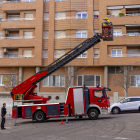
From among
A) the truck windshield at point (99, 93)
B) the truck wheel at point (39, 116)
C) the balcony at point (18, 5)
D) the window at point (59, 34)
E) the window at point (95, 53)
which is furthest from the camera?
the balcony at point (18, 5)

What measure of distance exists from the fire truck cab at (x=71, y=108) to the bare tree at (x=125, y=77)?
14.0 metres

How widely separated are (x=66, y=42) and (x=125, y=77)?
954 cm

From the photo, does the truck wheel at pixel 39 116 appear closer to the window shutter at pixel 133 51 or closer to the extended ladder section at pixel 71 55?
the extended ladder section at pixel 71 55

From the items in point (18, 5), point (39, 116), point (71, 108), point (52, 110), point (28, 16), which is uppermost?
point (18, 5)

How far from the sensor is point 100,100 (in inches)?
628

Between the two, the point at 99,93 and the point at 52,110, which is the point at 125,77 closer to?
the point at 99,93

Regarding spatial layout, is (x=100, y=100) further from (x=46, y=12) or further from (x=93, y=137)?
(x=46, y=12)

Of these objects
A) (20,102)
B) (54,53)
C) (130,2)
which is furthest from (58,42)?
(20,102)

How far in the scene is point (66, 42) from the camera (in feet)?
102

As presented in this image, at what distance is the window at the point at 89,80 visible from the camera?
31438 millimetres

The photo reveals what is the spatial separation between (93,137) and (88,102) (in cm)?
634

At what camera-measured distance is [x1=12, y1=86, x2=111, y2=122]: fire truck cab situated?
15344 millimetres

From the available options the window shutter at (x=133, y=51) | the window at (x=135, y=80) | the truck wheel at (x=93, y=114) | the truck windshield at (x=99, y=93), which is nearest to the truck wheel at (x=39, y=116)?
the truck wheel at (x=93, y=114)

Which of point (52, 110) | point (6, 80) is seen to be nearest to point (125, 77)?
point (52, 110)
